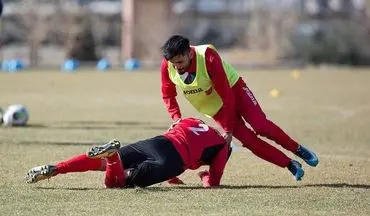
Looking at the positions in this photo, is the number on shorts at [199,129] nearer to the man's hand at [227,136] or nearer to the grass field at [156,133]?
the man's hand at [227,136]

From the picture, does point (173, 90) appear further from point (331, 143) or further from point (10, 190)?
point (331, 143)

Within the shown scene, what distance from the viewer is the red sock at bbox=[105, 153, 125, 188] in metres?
10.1

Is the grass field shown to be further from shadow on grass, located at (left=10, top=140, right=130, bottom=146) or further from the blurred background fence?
the blurred background fence

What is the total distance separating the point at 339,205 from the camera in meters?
9.44

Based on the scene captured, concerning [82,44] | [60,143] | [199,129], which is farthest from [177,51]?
[82,44]

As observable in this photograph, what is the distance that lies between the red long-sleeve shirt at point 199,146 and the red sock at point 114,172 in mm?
638

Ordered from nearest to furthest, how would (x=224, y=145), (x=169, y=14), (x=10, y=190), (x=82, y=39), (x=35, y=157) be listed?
(x=10, y=190), (x=224, y=145), (x=35, y=157), (x=82, y=39), (x=169, y=14)

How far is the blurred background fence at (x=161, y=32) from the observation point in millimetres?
55938

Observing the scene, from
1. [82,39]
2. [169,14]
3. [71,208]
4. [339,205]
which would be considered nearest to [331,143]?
[339,205]

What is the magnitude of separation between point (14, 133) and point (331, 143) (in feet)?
17.3

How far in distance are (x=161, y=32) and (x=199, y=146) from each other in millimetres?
48472

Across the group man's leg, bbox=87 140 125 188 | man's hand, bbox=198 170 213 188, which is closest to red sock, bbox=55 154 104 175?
man's leg, bbox=87 140 125 188

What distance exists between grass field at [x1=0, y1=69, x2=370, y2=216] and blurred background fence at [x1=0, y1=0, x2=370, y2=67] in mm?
21745

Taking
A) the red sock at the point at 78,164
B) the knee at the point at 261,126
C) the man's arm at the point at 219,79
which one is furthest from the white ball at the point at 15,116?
the red sock at the point at 78,164
